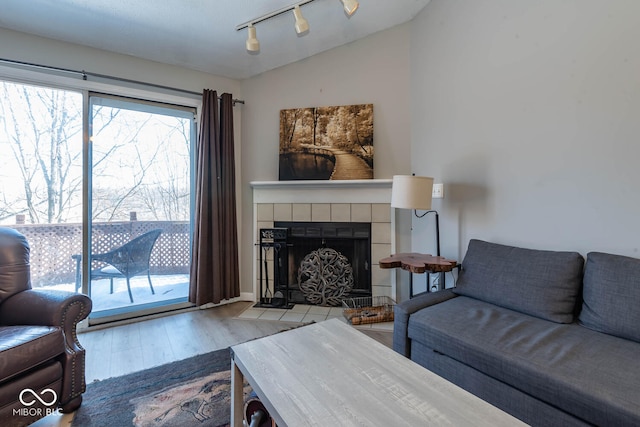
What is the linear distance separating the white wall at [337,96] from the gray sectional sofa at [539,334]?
1513 millimetres

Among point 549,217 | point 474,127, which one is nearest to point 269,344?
point 549,217

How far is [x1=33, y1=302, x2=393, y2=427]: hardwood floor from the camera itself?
2031 millimetres

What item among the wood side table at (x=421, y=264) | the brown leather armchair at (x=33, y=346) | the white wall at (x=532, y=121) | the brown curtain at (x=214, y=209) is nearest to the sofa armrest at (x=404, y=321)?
the wood side table at (x=421, y=264)

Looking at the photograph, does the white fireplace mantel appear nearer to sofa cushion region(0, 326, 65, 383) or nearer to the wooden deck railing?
the wooden deck railing

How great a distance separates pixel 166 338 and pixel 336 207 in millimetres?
1949

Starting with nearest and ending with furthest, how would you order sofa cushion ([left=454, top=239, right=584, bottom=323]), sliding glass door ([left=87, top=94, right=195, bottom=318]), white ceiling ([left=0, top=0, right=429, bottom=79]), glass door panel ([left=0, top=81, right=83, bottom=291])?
sofa cushion ([left=454, top=239, right=584, bottom=323]) → white ceiling ([left=0, top=0, right=429, bottom=79]) → glass door panel ([left=0, top=81, right=83, bottom=291]) → sliding glass door ([left=87, top=94, right=195, bottom=318])

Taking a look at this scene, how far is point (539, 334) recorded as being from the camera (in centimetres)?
143

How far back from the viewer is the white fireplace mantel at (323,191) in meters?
2.98

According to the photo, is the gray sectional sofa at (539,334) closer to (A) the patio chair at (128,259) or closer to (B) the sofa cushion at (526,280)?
(B) the sofa cushion at (526,280)

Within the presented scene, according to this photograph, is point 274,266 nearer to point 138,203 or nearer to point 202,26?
point 138,203

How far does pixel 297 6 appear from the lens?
225 centimetres

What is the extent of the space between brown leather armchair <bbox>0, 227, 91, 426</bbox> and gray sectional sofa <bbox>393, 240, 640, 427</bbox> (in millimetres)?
1849

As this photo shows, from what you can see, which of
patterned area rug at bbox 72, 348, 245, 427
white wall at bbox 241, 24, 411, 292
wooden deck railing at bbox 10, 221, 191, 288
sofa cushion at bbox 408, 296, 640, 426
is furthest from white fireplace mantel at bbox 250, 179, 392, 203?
patterned area rug at bbox 72, 348, 245, 427

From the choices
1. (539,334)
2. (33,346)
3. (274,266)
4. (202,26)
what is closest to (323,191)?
(274,266)
